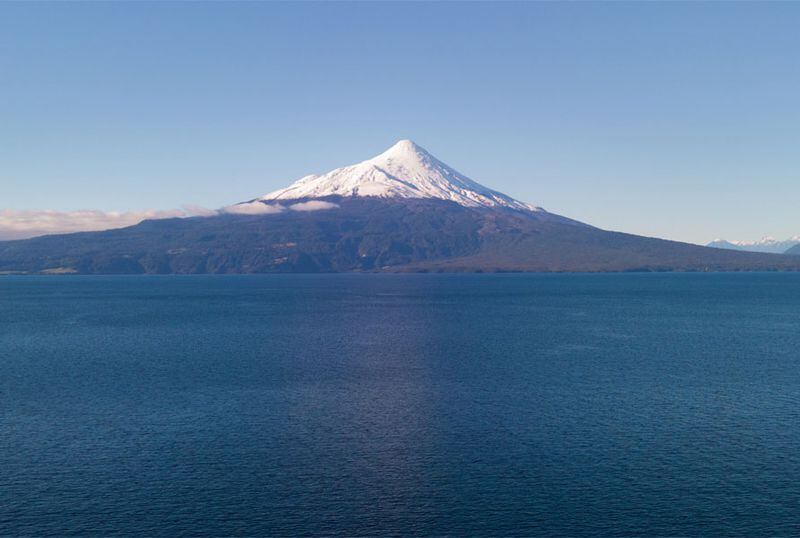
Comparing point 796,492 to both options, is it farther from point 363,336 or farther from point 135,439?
point 363,336

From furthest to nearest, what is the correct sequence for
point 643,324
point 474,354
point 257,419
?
1. point 643,324
2. point 474,354
3. point 257,419

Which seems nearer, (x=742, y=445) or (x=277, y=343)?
(x=742, y=445)

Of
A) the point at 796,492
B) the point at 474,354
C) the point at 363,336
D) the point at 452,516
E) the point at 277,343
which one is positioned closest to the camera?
the point at 452,516

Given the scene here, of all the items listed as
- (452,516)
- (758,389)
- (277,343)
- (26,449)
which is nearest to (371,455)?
(452,516)

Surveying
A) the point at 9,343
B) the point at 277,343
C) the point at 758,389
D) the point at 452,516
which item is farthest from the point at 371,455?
the point at 9,343

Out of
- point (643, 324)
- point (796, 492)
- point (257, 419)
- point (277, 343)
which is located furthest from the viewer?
point (643, 324)

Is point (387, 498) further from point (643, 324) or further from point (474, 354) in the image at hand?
point (643, 324)
